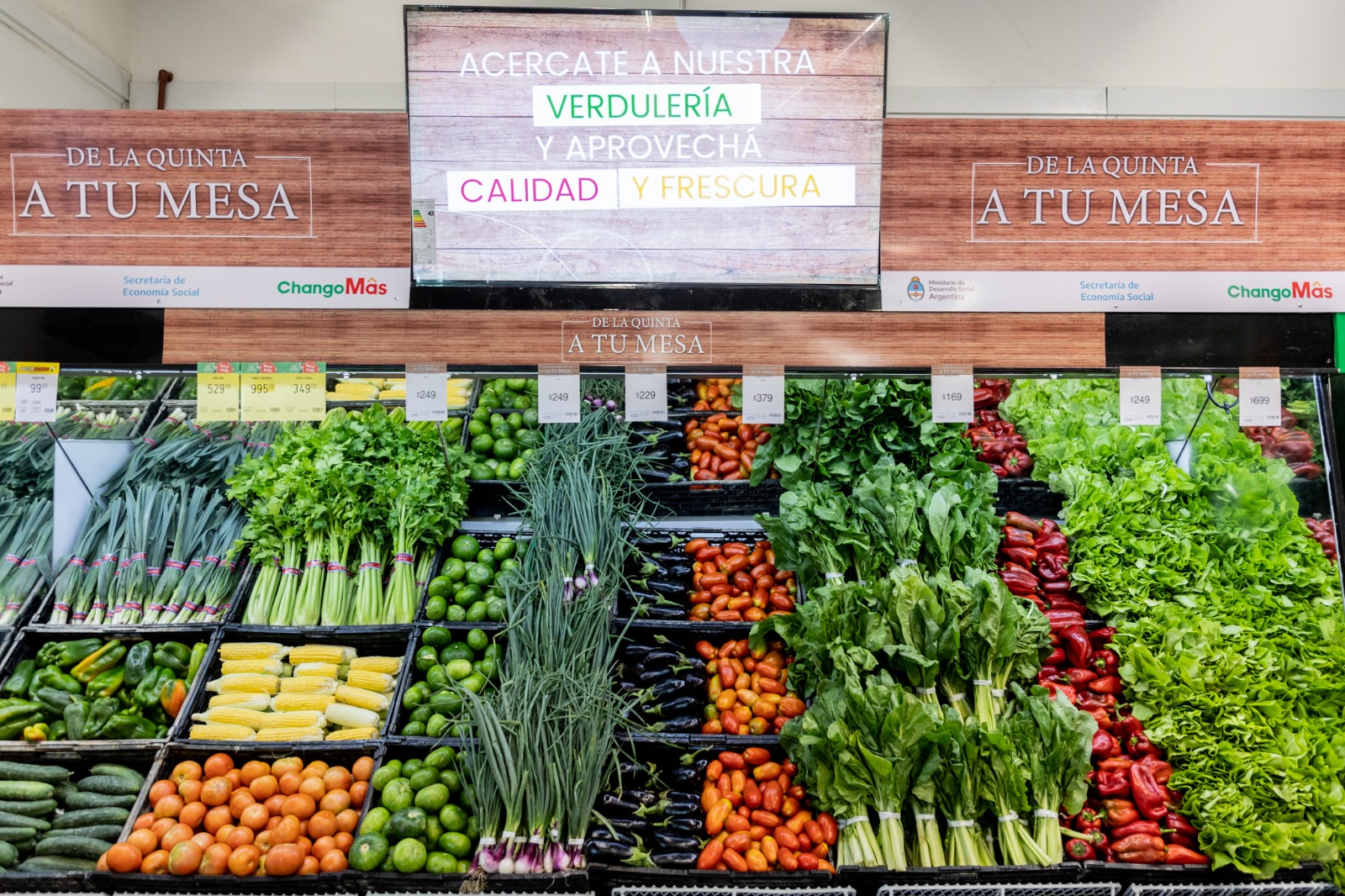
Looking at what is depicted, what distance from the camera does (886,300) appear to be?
240 cm

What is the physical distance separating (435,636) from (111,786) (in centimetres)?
116

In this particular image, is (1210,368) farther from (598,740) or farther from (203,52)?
(203,52)

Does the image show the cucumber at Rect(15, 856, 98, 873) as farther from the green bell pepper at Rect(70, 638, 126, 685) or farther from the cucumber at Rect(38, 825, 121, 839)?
the green bell pepper at Rect(70, 638, 126, 685)

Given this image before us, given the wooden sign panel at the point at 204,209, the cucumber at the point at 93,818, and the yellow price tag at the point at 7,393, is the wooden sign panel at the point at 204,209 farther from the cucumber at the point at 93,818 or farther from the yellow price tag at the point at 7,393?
the cucumber at the point at 93,818

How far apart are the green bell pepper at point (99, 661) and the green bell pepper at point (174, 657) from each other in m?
0.16

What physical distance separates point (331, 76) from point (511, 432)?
261 cm

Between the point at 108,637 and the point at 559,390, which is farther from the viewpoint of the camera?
the point at 108,637

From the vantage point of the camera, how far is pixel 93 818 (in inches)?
109

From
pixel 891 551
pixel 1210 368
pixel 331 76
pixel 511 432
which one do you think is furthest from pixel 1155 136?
pixel 331 76

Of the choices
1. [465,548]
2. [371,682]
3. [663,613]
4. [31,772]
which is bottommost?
[31,772]

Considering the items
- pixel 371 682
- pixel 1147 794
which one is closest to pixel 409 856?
pixel 371 682

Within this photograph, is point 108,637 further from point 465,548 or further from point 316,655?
point 465,548

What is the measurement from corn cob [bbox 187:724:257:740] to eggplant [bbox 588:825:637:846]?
131cm

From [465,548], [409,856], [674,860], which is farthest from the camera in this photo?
[465,548]
